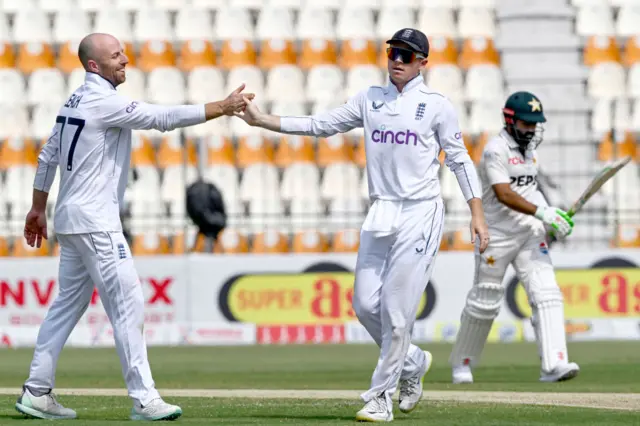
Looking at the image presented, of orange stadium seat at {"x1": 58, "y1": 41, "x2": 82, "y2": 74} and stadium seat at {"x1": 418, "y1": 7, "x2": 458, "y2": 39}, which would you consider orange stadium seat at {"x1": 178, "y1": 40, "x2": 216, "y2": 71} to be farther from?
stadium seat at {"x1": 418, "y1": 7, "x2": 458, "y2": 39}

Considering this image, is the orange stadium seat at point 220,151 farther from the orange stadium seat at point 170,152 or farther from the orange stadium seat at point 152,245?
the orange stadium seat at point 152,245

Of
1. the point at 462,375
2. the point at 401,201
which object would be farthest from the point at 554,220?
the point at 401,201

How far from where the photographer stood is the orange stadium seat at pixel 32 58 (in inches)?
883

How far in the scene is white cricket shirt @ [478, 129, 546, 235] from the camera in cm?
1128

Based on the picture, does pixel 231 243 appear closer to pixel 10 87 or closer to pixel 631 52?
pixel 10 87

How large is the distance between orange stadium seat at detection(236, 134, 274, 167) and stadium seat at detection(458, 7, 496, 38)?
4353 millimetres

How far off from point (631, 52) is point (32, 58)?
9878 mm

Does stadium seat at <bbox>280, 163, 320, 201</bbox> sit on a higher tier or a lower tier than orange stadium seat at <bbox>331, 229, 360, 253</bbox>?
higher

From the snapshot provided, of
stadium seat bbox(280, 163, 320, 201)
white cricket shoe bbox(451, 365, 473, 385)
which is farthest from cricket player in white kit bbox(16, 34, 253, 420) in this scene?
stadium seat bbox(280, 163, 320, 201)

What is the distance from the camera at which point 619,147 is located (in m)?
20.5

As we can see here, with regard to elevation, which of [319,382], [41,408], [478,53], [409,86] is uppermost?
[478,53]

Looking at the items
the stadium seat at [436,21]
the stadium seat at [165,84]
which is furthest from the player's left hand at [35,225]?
the stadium seat at [436,21]

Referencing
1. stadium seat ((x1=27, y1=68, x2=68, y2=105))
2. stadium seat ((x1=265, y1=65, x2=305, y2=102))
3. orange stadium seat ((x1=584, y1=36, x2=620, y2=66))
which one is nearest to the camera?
stadium seat ((x1=265, y1=65, x2=305, y2=102))

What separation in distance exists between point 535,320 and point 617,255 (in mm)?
6870
